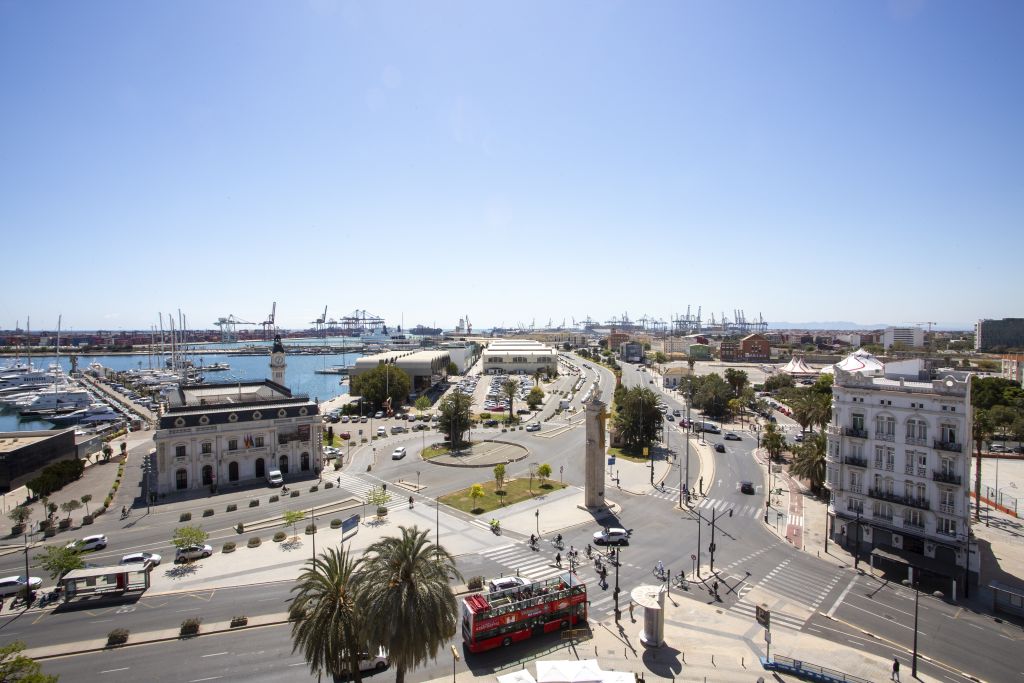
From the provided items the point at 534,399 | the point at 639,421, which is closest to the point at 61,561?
the point at 639,421

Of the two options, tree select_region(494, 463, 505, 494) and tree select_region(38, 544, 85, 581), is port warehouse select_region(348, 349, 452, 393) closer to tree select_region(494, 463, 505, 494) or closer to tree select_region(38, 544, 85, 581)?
tree select_region(494, 463, 505, 494)

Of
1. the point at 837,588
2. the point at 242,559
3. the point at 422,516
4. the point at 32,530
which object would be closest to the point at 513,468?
the point at 422,516

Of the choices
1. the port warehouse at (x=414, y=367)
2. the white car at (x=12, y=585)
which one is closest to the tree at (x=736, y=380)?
the port warehouse at (x=414, y=367)

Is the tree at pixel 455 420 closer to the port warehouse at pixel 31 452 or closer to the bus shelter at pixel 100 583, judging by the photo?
the bus shelter at pixel 100 583

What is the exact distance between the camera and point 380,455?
229 ft

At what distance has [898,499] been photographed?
38656mm

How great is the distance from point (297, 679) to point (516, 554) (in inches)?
702

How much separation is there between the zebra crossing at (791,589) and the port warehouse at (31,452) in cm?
7121

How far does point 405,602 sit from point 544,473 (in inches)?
1475

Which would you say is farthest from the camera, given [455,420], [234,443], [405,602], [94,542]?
[455,420]

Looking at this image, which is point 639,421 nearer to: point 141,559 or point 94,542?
point 141,559

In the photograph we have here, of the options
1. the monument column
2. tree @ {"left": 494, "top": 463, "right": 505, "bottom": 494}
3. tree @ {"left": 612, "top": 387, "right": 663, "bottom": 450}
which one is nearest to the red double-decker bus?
the monument column

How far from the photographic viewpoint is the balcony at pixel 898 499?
3769cm

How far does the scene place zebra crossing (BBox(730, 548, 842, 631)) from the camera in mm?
31062
